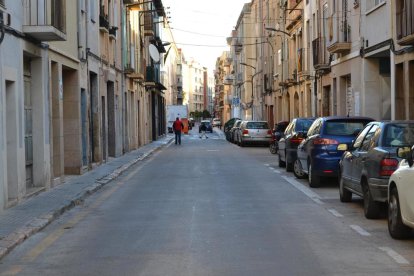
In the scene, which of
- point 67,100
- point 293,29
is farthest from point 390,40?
point 293,29

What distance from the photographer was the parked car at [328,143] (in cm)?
1473

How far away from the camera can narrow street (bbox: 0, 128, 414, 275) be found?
7.04 metres

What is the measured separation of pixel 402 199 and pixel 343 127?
280 inches

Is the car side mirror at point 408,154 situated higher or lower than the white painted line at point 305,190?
higher

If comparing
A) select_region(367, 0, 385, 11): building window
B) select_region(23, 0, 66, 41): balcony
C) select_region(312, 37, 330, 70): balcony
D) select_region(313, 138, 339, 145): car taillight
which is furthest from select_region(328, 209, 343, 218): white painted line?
select_region(312, 37, 330, 70): balcony

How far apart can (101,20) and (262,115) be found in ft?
121

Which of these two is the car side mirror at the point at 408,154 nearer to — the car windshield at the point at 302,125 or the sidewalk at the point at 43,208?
the sidewalk at the point at 43,208

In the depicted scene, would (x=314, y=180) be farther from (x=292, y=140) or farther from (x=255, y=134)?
(x=255, y=134)

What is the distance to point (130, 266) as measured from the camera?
7.11 meters

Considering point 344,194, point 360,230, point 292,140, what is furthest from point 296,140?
point 360,230

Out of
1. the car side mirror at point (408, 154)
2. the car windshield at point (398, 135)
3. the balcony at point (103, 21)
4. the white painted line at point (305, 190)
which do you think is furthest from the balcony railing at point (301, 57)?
the car side mirror at point (408, 154)

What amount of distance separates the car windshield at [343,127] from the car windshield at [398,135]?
14.7 ft

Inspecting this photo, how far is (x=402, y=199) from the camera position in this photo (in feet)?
26.6

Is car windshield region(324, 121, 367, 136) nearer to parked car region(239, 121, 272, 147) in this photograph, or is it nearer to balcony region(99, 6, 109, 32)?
balcony region(99, 6, 109, 32)
